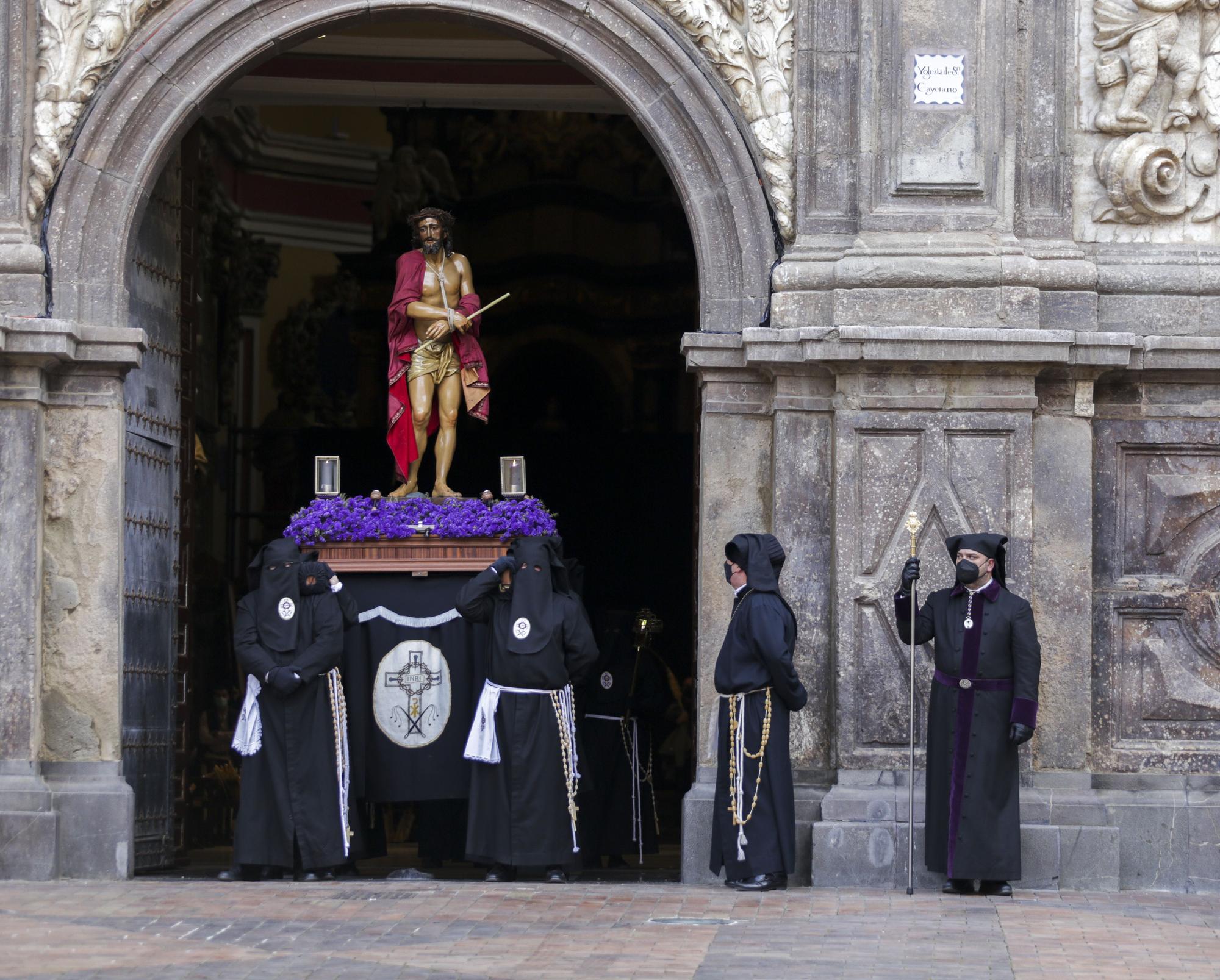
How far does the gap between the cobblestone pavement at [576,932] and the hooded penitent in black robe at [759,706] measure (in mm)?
224

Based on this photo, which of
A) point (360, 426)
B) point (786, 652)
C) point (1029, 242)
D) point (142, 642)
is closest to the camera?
point (786, 652)

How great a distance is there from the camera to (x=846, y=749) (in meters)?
11.6

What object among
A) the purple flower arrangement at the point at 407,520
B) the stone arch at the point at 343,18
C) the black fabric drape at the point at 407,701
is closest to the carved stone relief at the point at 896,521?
the stone arch at the point at 343,18

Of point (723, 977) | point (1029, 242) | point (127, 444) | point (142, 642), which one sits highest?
point (1029, 242)

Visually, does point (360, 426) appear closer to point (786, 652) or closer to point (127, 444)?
point (127, 444)

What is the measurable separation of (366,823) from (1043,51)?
5489mm

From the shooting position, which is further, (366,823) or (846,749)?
(366,823)

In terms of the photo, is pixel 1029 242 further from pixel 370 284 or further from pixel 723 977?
pixel 370 284

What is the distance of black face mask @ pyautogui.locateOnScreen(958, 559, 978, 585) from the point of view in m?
11.1

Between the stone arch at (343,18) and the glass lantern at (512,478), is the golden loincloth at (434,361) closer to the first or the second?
the glass lantern at (512,478)

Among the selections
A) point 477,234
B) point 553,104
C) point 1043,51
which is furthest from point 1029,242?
point 477,234

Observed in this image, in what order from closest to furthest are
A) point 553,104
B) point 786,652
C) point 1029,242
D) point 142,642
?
point 786,652 < point 1029,242 < point 142,642 < point 553,104

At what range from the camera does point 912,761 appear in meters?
10.9

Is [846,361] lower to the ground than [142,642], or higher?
higher
